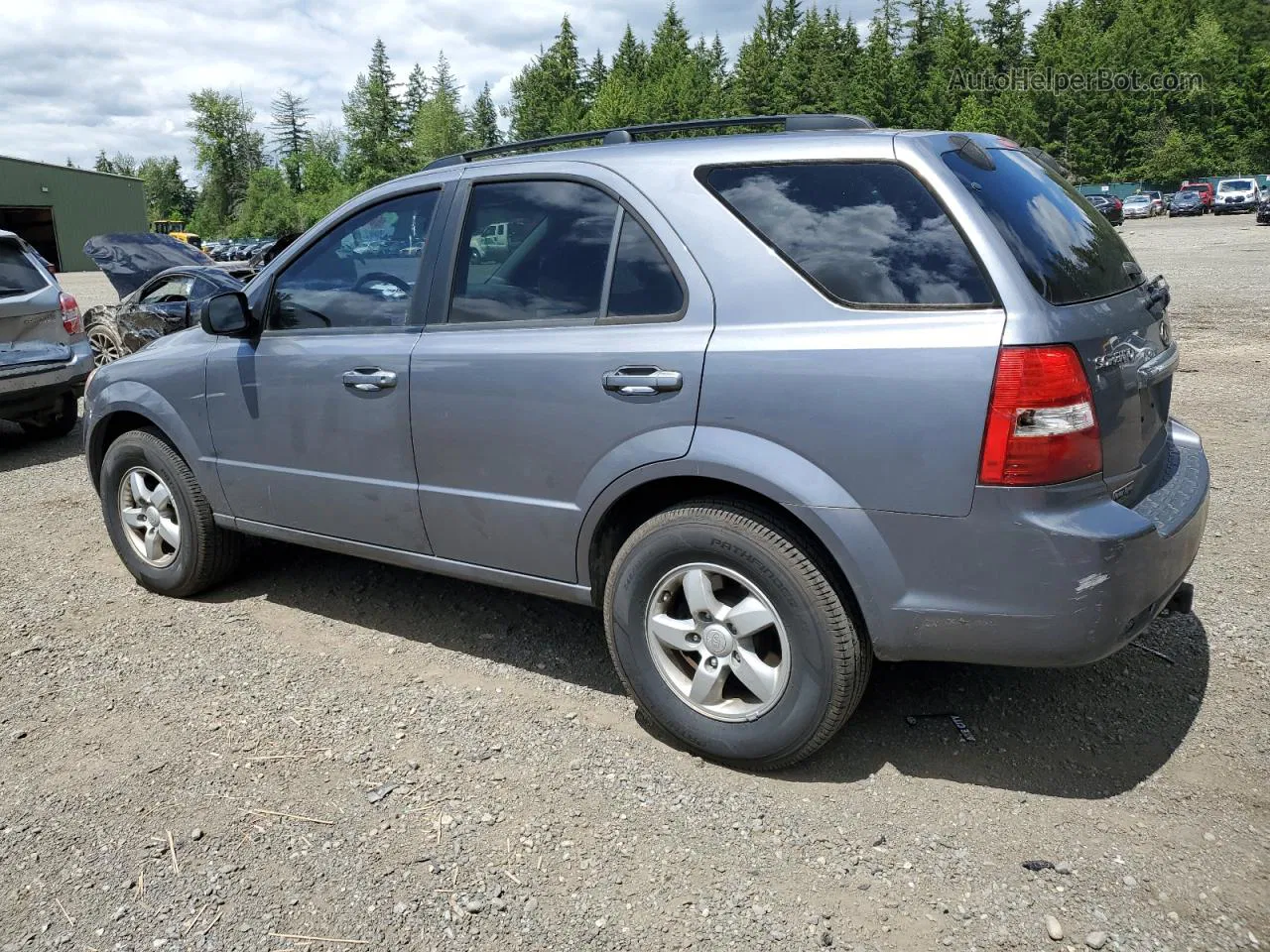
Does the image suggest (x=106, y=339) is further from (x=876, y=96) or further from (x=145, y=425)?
(x=876, y=96)

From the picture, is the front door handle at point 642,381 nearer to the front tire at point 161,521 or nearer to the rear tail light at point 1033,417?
the rear tail light at point 1033,417

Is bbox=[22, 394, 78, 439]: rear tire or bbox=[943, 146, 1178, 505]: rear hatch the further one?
bbox=[22, 394, 78, 439]: rear tire

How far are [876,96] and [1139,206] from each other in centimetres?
2549

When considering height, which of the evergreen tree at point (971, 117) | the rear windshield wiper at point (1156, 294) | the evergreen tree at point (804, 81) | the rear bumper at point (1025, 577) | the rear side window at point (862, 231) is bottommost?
the rear bumper at point (1025, 577)

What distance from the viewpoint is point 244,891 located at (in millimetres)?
2715

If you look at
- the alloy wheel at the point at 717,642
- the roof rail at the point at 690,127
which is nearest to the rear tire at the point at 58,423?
the roof rail at the point at 690,127

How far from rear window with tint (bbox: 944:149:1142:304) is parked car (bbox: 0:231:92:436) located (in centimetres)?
756

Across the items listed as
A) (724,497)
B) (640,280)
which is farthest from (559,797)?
(640,280)

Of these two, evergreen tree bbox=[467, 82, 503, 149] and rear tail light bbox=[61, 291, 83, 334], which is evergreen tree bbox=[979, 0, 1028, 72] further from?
rear tail light bbox=[61, 291, 83, 334]

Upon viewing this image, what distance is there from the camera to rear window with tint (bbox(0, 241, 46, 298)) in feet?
26.2

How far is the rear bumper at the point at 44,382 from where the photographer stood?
777cm

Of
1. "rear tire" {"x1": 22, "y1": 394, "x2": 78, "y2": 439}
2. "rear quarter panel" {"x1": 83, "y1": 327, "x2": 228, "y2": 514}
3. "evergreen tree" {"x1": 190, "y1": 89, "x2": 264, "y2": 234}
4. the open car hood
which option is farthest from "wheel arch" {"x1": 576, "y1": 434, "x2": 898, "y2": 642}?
"evergreen tree" {"x1": 190, "y1": 89, "x2": 264, "y2": 234}

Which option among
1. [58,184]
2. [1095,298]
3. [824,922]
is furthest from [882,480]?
[58,184]

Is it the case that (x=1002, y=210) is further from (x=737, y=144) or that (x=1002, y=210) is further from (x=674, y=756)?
(x=674, y=756)
